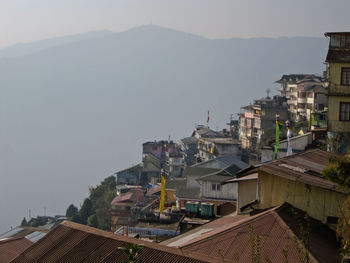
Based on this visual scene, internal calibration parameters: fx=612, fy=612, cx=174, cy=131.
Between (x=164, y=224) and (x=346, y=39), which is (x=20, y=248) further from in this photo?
(x=346, y=39)

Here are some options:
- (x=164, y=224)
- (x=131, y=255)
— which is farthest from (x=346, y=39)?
(x=131, y=255)

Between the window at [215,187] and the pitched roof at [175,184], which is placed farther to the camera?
the pitched roof at [175,184]

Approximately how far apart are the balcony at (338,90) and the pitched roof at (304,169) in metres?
7.41

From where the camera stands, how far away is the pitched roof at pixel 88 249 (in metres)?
7.68

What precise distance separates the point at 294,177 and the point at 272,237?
1.52 m

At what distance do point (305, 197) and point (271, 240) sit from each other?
159cm

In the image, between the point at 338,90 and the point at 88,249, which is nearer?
the point at 88,249

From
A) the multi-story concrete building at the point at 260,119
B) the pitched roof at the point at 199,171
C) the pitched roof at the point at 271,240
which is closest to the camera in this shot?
the pitched roof at the point at 271,240

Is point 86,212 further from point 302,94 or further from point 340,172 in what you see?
point 340,172

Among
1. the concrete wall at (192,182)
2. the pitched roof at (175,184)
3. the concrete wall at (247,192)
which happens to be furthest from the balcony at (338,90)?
the pitched roof at (175,184)

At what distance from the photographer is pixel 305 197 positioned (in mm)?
10023

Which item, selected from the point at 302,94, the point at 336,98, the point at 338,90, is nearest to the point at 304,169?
the point at 338,90

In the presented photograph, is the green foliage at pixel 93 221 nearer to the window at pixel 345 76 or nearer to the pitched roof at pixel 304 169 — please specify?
the window at pixel 345 76

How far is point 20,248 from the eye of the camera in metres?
17.7
